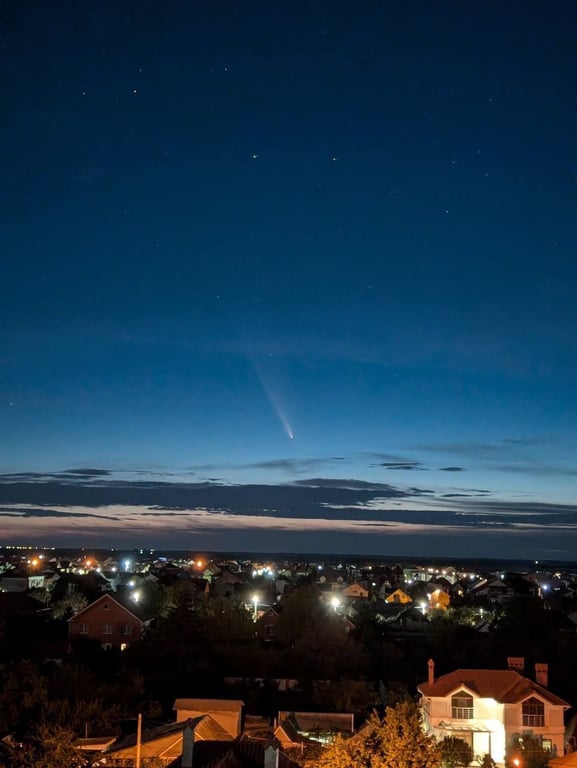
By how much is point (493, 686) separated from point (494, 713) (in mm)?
831

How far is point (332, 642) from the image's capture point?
33281 millimetres

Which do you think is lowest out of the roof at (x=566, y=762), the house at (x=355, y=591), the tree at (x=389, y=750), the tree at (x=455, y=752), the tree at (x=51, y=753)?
the house at (x=355, y=591)

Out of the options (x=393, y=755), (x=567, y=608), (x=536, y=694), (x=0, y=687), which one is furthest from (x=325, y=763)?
(x=567, y=608)

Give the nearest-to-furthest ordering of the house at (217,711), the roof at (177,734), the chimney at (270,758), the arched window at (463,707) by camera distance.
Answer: the chimney at (270,758), the roof at (177,734), the house at (217,711), the arched window at (463,707)

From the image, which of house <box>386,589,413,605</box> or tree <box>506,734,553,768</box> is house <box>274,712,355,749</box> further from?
house <box>386,589,413,605</box>

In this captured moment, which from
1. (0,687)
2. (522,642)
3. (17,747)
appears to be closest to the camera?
(17,747)

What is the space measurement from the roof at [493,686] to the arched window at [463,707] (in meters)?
0.24

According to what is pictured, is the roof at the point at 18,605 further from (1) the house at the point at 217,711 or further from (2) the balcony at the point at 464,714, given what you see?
(2) the balcony at the point at 464,714

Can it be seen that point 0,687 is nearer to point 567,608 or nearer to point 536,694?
point 536,694

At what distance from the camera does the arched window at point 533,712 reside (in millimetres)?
22438

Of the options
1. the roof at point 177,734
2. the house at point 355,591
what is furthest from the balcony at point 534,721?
the house at point 355,591

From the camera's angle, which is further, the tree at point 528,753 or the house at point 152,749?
the tree at point 528,753

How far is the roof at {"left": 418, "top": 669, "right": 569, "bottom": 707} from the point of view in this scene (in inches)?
886

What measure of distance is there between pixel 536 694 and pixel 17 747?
13481 mm
